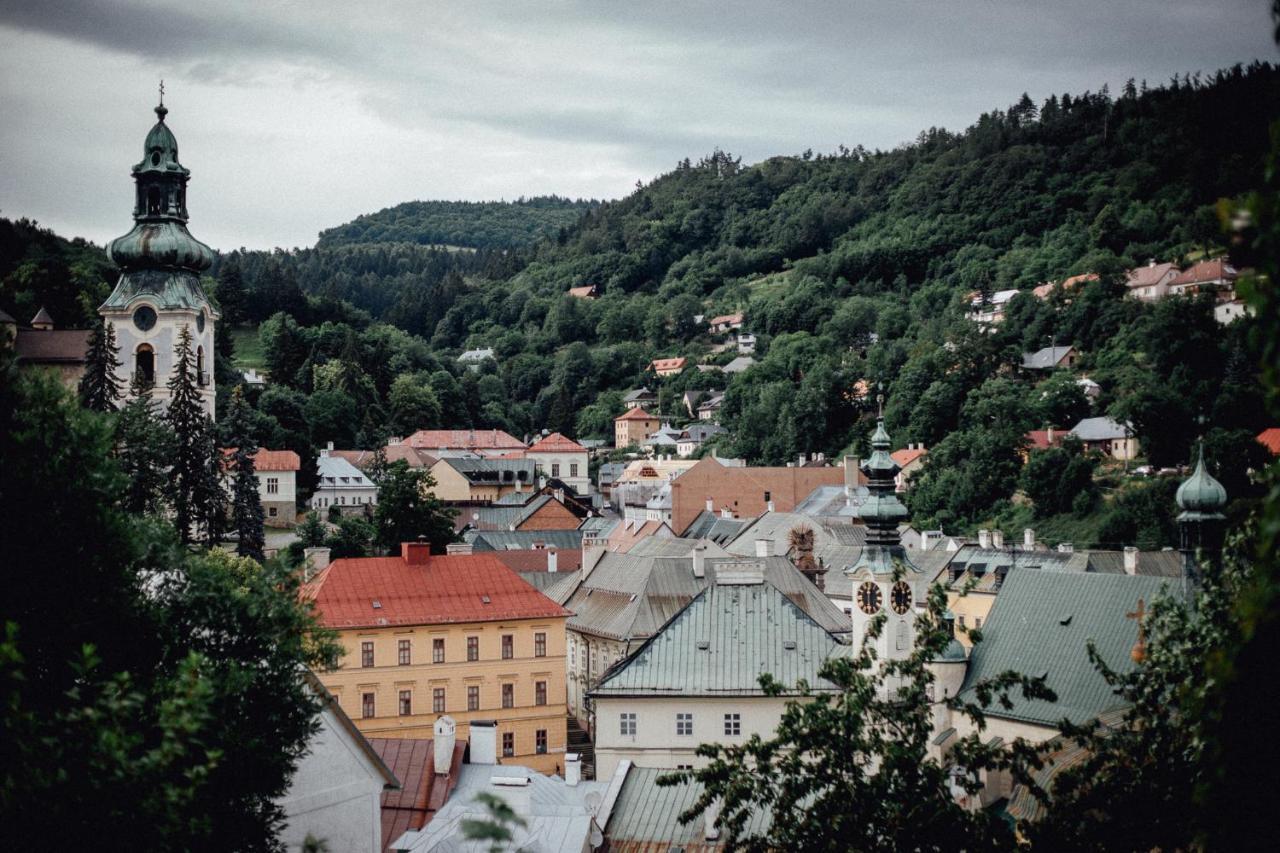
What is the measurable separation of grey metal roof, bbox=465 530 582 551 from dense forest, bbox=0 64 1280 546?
19.0m

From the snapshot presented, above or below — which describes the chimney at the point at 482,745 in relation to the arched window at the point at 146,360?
below

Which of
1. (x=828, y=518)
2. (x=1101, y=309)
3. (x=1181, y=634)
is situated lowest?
(x=828, y=518)

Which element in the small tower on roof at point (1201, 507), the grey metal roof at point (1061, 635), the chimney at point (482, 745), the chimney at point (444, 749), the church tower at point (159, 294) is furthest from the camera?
the church tower at point (159, 294)

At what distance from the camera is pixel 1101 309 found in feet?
368

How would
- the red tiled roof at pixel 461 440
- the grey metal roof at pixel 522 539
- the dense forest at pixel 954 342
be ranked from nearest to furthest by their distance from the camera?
the grey metal roof at pixel 522 539, the dense forest at pixel 954 342, the red tiled roof at pixel 461 440

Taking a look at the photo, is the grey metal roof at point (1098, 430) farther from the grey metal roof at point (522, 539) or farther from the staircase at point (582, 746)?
the staircase at point (582, 746)

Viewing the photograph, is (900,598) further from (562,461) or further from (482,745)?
(562,461)

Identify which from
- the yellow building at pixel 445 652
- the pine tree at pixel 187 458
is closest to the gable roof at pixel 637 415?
the pine tree at pixel 187 458

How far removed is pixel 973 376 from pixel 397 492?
187 ft

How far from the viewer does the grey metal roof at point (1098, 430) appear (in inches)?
3566

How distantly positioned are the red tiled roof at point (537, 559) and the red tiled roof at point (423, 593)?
24360 mm

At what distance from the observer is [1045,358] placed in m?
111

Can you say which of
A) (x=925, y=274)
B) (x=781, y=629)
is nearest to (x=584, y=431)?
(x=925, y=274)

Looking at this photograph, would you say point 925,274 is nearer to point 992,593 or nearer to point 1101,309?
point 1101,309
